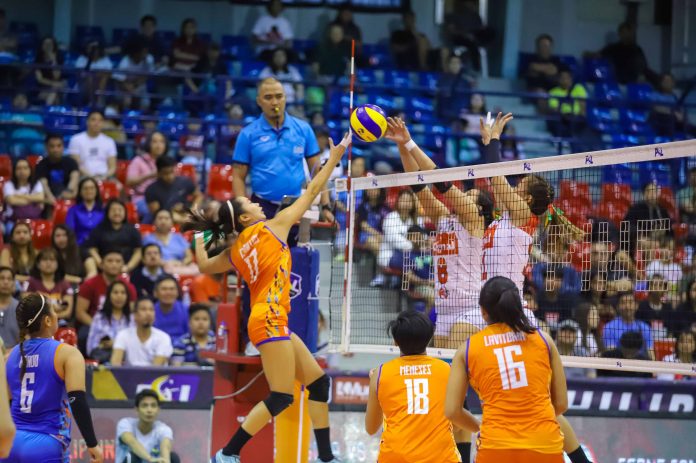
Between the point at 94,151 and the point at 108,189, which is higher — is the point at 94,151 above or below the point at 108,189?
above

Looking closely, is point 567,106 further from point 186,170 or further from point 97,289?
point 97,289

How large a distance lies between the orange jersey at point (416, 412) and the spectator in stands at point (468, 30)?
14915 millimetres

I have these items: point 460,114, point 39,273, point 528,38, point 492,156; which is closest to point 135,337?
point 39,273

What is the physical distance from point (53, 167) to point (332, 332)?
638cm

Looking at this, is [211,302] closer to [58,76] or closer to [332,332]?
[332,332]

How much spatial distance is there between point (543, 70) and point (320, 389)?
12.9 metres

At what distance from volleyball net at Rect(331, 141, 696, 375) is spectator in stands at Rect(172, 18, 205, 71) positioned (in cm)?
490

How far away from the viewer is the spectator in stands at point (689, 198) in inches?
589

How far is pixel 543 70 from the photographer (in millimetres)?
19531

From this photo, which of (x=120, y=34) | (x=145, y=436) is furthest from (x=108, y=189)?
(x=120, y=34)

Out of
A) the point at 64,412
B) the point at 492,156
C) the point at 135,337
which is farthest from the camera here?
the point at 135,337

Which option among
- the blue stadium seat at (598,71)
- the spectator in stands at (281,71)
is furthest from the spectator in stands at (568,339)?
the blue stadium seat at (598,71)

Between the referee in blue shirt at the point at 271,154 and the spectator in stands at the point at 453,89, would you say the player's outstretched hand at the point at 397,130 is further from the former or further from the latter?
the spectator in stands at the point at 453,89

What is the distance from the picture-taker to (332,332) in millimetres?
9664
